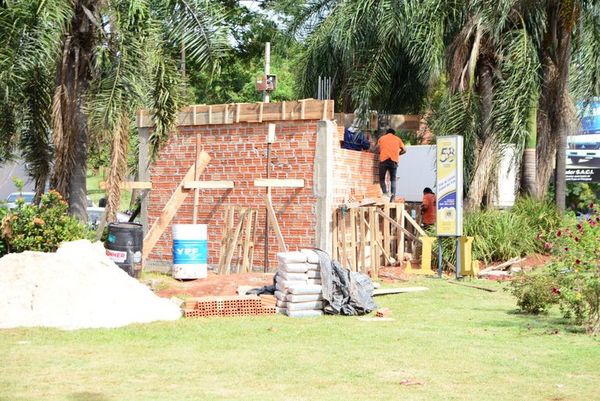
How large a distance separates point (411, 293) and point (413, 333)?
450cm

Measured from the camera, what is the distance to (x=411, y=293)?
16.4 m

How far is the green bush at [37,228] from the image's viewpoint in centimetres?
1656

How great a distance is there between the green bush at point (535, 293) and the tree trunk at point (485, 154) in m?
8.31

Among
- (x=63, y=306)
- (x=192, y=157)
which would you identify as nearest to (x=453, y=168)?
(x=192, y=157)

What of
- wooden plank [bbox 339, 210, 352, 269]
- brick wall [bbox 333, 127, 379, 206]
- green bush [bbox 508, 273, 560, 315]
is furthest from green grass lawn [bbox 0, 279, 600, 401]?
brick wall [bbox 333, 127, 379, 206]

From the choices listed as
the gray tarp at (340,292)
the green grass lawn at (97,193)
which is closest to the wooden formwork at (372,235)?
the gray tarp at (340,292)

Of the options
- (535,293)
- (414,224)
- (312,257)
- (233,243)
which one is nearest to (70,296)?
(312,257)

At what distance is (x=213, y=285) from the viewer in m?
16.2

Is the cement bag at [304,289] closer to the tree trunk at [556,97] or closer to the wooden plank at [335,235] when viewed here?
the wooden plank at [335,235]

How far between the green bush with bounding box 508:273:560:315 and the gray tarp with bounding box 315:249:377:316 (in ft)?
6.85

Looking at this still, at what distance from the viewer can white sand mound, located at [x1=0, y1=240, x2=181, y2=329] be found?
12117 millimetres

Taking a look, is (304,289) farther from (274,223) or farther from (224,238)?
(224,238)

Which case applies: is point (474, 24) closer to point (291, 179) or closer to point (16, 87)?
point (291, 179)

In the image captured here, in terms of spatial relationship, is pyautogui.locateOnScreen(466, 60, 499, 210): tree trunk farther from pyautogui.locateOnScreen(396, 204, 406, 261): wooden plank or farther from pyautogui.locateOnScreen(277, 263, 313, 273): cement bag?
pyautogui.locateOnScreen(277, 263, 313, 273): cement bag
